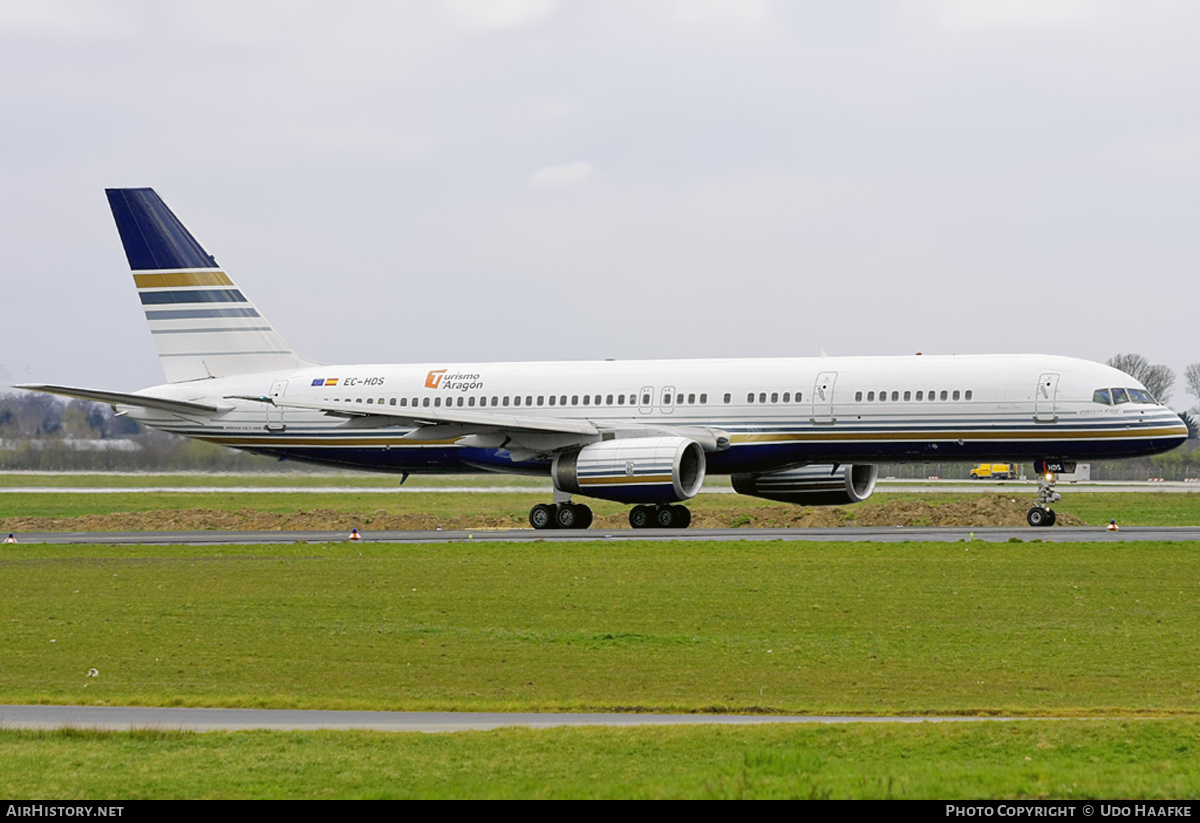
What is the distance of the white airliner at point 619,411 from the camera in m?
35.9

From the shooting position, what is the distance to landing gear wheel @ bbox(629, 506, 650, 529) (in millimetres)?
39125

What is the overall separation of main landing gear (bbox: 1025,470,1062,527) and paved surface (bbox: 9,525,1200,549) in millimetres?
394

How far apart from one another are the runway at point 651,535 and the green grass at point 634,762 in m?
19.4

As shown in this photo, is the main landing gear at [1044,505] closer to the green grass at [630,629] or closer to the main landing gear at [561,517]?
the green grass at [630,629]

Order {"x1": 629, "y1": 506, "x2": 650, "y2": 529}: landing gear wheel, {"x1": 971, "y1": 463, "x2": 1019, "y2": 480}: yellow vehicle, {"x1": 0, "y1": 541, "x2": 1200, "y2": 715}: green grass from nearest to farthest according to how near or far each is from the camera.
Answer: {"x1": 0, "y1": 541, "x2": 1200, "y2": 715}: green grass
{"x1": 629, "y1": 506, "x2": 650, "y2": 529}: landing gear wheel
{"x1": 971, "y1": 463, "x2": 1019, "y2": 480}: yellow vehicle

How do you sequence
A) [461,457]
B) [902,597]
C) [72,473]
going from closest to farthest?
1. [902,597]
2. [461,457]
3. [72,473]

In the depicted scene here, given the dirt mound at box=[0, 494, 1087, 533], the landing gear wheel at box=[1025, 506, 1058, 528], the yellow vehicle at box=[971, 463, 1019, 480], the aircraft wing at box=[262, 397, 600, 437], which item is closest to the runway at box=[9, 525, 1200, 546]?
the landing gear wheel at box=[1025, 506, 1058, 528]

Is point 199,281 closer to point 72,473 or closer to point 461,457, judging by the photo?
point 461,457

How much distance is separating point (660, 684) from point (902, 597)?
24.6 feet

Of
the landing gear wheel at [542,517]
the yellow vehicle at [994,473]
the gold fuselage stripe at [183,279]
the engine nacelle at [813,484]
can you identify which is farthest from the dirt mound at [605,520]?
the yellow vehicle at [994,473]

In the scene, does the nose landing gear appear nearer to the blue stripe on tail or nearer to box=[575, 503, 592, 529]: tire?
box=[575, 503, 592, 529]: tire

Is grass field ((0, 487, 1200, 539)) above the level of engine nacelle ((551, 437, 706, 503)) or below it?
below

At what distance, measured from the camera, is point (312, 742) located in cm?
1206

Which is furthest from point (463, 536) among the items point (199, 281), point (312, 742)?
point (312, 742)
